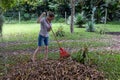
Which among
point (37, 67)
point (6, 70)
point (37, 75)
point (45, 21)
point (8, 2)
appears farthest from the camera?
point (8, 2)

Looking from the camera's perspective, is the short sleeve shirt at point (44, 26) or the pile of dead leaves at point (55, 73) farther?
the short sleeve shirt at point (44, 26)

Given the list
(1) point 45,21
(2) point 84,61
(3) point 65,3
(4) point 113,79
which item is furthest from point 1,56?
(3) point 65,3

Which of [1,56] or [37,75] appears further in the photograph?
[1,56]

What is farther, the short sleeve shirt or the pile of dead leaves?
the short sleeve shirt

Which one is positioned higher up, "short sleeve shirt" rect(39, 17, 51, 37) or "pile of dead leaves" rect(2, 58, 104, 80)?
"short sleeve shirt" rect(39, 17, 51, 37)

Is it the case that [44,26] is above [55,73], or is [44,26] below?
above

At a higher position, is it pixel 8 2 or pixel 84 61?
pixel 8 2

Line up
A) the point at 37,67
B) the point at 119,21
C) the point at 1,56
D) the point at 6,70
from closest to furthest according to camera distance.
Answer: the point at 37,67 → the point at 6,70 → the point at 1,56 → the point at 119,21

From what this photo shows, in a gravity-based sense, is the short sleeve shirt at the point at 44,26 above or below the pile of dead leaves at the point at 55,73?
above

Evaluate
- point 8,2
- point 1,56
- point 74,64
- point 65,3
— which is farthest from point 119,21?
point 74,64

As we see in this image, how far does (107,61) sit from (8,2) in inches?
254

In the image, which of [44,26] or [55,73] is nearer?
[55,73]

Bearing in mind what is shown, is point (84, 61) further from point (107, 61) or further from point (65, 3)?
point (65, 3)

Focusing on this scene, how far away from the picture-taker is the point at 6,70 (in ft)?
24.3
